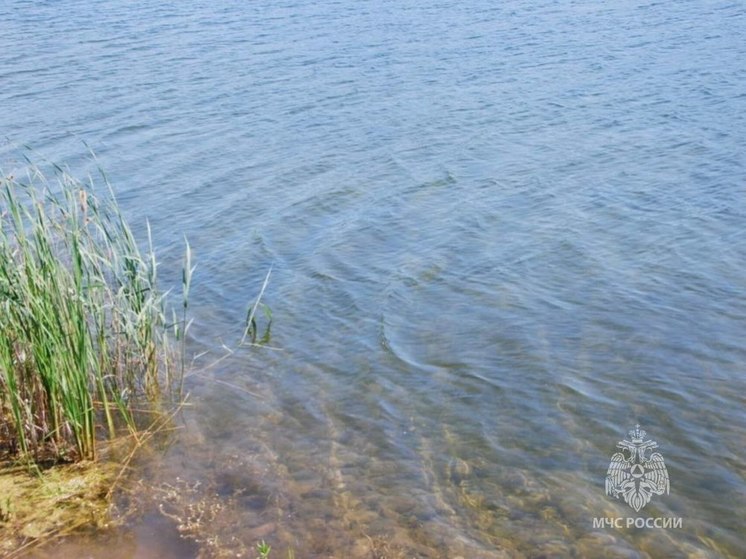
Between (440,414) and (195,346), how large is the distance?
239 centimetres

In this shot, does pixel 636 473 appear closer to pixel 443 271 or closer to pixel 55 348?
pixel 443 271

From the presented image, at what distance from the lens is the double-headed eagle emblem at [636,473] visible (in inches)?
214

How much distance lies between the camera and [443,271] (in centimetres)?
885

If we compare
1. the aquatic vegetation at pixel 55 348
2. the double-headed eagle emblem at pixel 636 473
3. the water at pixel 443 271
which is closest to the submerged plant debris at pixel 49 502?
the aquatic vegetation at pixel 55 348

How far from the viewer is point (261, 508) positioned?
5.33 m

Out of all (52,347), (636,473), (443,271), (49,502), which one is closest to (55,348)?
(52,347)

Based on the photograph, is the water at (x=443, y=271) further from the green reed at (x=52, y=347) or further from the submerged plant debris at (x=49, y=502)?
the green reed at (x=52, y=347)

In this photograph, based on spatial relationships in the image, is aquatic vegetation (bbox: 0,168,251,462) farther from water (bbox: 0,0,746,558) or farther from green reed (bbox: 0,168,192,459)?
water (bbox: 0,0,746,558)

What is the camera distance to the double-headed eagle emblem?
17.8 ft

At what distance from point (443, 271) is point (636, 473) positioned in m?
3.59

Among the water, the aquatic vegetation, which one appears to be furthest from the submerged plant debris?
the water

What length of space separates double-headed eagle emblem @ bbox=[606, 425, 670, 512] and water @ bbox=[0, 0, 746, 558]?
0.28 feet

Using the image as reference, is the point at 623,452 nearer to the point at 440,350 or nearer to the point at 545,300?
the point at 440,350

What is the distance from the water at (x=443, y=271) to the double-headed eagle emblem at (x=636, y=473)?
0.08m
